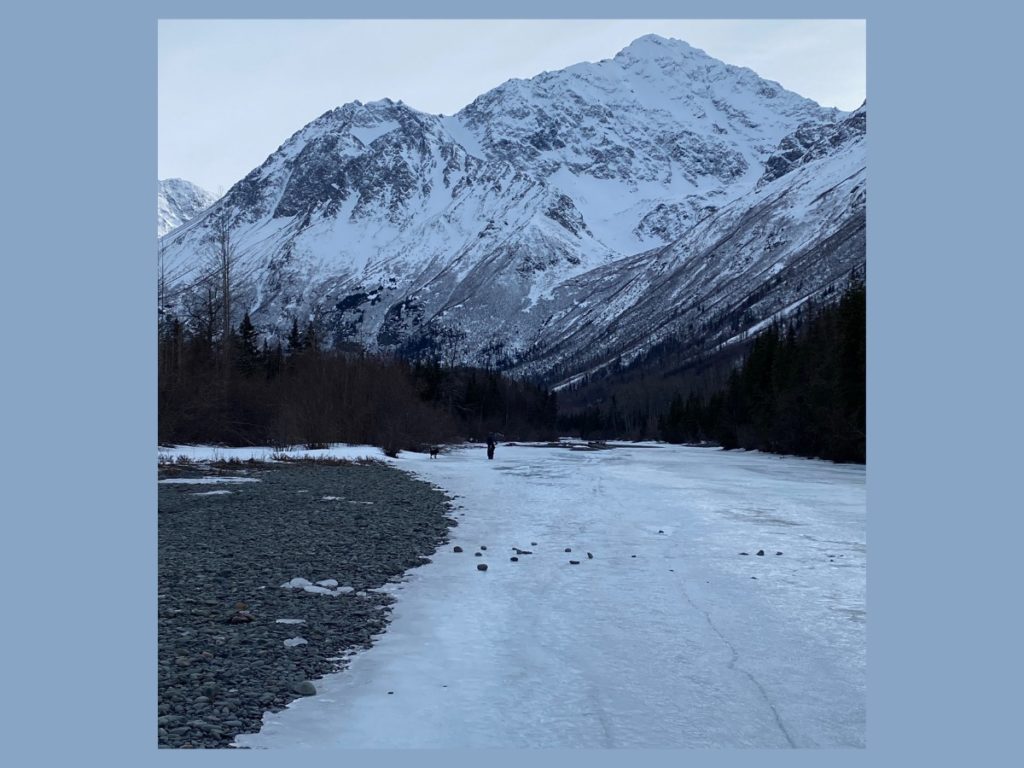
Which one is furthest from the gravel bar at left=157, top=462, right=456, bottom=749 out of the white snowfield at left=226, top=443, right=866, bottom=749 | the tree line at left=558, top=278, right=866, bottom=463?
the tree line at left=558, top=278, right=866, bottom=463

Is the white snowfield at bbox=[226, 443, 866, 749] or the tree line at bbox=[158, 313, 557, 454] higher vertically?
the tree line at bbox=[158, 313, 557, 454]

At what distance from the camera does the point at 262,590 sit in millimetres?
8914

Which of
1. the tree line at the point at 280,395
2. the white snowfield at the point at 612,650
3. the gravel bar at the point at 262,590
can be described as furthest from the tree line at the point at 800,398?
the tree line at the point at 280,395

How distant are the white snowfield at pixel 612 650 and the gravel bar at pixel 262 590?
25cm

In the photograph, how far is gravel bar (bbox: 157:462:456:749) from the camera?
5.39m

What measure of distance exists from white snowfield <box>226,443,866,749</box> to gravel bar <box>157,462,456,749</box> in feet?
0.84

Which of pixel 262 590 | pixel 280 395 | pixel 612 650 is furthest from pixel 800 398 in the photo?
pixel 612 650

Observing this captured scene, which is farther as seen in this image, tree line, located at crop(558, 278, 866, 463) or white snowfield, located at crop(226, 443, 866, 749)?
tree line, located at crop(558, 278, 866, 463)

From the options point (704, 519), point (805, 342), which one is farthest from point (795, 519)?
point (805, 342)

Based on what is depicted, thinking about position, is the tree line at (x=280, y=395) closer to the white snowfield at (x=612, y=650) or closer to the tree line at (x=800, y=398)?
the white snowfield at (x=612, y=650)

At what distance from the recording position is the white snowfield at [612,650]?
5117mm

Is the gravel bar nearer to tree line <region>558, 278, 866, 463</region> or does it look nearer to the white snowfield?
the white snowfield
